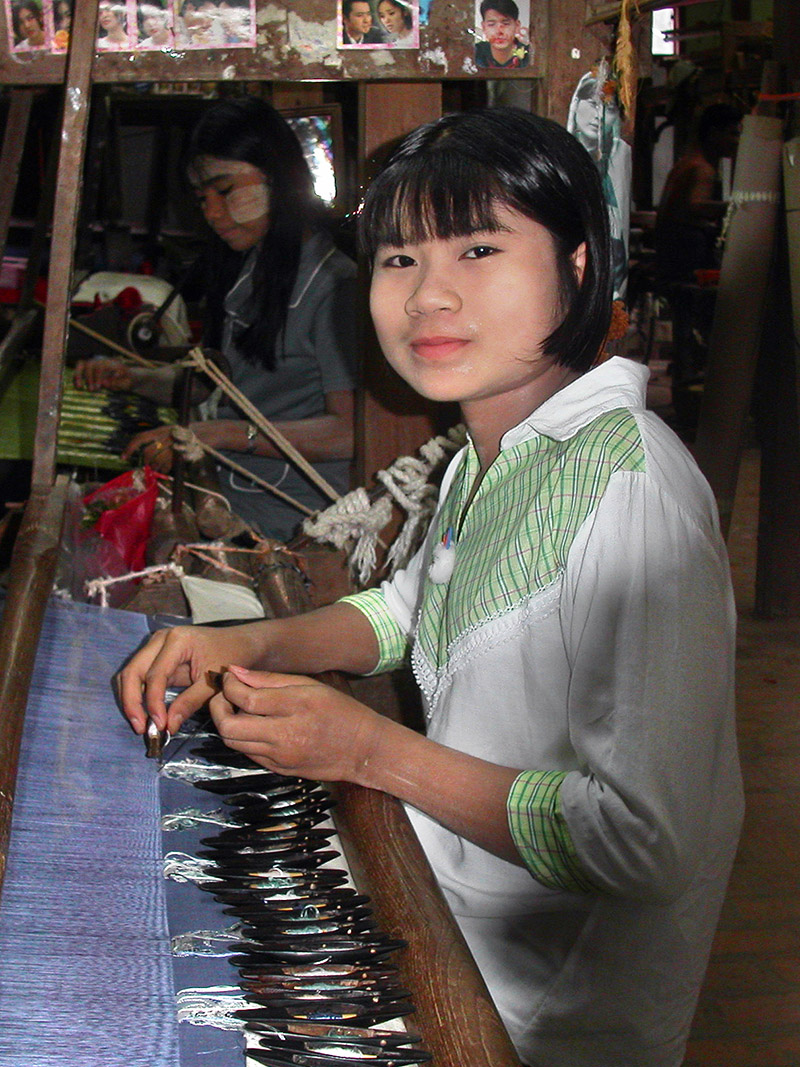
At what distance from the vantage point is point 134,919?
1150mm

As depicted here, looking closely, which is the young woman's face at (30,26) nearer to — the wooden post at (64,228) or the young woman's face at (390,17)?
the wooden post at (64,228)

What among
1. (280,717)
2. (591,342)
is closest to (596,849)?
(280,717)

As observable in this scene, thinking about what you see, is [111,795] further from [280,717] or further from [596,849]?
[596,849]

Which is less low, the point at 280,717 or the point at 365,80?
the point at 365,80

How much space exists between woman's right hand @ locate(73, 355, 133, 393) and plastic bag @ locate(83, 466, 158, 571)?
1152mm

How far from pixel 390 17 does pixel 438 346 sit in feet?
3.39

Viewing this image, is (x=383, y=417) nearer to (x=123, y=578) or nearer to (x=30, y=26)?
(x=123, y=578)

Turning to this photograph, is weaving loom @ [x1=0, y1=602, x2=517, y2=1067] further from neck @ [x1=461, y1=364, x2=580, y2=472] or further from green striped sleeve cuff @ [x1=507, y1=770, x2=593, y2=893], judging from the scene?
neck @ [x1=461, y1=364, x2=580, y2=472]

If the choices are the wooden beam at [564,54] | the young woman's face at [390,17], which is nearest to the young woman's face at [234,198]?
the young woman's face at [390,17]

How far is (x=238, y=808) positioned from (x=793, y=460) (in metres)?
3.31

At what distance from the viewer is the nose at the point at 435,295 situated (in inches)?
51.4

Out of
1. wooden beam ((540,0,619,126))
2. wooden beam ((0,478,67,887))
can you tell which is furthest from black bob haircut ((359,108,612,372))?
wooden beam ((540,0,619,126))

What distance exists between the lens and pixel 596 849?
3.67 feet

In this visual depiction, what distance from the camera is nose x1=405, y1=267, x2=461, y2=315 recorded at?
1306mm
